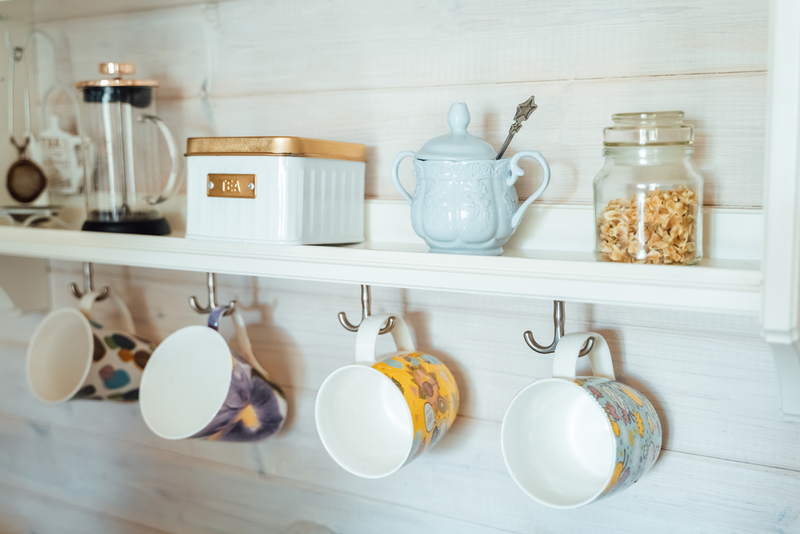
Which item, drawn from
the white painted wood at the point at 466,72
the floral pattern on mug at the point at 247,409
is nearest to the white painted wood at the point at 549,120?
the white painted wood at the point at 466,72

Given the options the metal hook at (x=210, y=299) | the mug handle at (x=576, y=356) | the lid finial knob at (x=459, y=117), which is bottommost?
the mug handle at (x=576, y=356)

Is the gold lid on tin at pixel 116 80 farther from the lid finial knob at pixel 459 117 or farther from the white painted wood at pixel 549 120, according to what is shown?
the lid finial knob at pixel 459 117

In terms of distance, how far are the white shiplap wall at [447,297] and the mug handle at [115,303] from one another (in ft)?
0.17

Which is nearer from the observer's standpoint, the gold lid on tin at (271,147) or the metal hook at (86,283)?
the gold lid on tin at (271,147)

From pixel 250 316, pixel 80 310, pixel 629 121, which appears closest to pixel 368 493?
pixel 250 316

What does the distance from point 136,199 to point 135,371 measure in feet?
0.98

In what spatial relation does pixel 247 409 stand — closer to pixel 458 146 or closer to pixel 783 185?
pixel 458 146

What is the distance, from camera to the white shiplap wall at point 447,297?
0.79 metres

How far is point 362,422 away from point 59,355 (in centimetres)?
58

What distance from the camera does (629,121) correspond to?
721mm

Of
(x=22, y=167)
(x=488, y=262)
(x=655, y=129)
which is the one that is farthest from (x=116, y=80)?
(x=655, y=129)

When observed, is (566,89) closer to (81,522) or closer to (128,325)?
(128,325)

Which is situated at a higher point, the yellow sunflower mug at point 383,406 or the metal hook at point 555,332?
the metal hook at point 555,332

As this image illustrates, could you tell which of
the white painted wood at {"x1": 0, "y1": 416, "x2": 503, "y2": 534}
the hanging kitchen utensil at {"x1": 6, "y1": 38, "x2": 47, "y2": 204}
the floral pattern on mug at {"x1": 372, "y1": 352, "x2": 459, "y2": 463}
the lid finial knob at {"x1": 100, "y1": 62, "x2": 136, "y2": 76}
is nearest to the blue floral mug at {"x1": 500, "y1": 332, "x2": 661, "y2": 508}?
the floral pattern on mug at {"x1": 372, "y1": 352, "x2": 459, "y2": 463}
